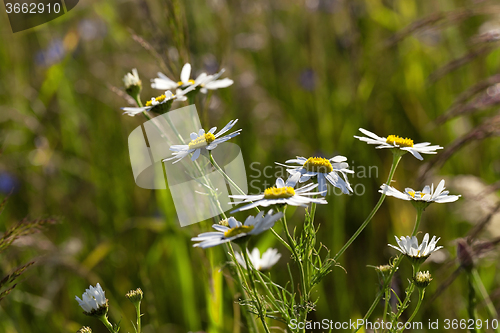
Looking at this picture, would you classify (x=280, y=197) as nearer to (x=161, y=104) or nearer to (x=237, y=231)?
(x=237, y=231)

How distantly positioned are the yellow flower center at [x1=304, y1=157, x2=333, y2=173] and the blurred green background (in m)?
0.44

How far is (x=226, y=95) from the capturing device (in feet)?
6.16

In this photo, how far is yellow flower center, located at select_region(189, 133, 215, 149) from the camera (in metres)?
0.69

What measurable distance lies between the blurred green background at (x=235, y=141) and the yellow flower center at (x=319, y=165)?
439mm

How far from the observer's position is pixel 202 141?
696mm

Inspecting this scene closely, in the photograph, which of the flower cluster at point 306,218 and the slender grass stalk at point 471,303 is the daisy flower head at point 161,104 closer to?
the flower cluster at point 306,218

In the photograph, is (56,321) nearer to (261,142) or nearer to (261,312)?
(261,312)

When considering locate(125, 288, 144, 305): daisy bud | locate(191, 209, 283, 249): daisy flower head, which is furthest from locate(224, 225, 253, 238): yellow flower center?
locate(125, 288, 144, 305): daisy bud

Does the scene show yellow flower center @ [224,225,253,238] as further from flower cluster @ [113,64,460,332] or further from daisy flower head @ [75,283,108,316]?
daisy flower head @ [75,283,108,316]

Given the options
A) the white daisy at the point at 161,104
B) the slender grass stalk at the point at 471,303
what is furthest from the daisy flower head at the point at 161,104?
the slender grass stalk at the point at 471,303

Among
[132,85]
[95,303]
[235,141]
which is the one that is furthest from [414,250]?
[235,141]

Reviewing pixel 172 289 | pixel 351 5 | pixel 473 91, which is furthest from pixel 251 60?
pixel 473 91

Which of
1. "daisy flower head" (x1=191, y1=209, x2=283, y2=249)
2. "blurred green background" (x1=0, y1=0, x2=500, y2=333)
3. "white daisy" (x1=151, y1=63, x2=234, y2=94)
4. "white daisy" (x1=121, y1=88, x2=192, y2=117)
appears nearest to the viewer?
"daisy flower head" (x1=191, y1=209, x2=283, y2=249)

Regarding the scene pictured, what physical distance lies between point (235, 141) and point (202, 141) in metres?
1.09
